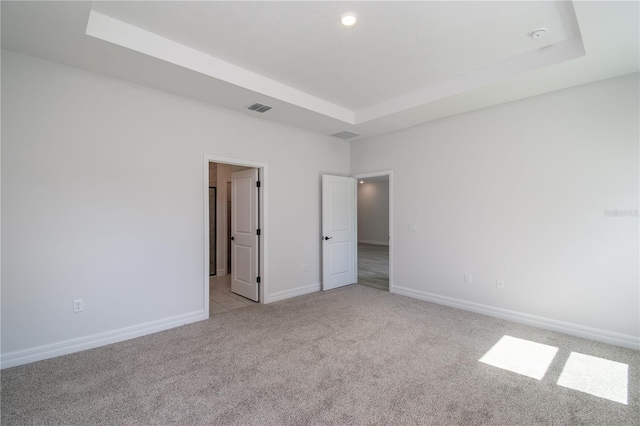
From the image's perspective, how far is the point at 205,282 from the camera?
376 centimetres

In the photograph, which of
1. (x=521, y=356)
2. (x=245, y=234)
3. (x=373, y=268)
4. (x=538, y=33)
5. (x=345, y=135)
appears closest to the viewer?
(x=538, y=33)

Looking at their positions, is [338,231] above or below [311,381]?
above

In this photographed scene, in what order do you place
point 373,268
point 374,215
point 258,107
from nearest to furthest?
point 258,107 → point 373,268 → point 374,215

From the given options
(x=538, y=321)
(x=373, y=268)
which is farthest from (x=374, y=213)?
(x=538, y=321)

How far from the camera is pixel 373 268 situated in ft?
23.2

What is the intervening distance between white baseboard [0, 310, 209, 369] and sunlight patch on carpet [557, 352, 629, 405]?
375 centimetres

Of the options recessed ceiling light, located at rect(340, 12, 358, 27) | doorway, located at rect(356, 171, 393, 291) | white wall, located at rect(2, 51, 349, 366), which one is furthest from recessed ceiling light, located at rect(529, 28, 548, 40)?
doorway, located at rect(356, 171, 393, 291)

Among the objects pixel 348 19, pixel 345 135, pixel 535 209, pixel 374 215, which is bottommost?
pixel 374 215

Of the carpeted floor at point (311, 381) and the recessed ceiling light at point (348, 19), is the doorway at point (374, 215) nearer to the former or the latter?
the carpeted floor at point (311, 381)

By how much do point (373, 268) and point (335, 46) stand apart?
5.24m

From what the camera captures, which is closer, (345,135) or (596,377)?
(596,377)

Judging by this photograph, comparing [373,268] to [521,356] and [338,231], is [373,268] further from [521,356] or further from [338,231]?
[521,356]

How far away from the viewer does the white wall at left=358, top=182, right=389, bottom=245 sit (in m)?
11.5

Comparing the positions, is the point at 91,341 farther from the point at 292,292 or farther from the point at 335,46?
the point at 335,46
